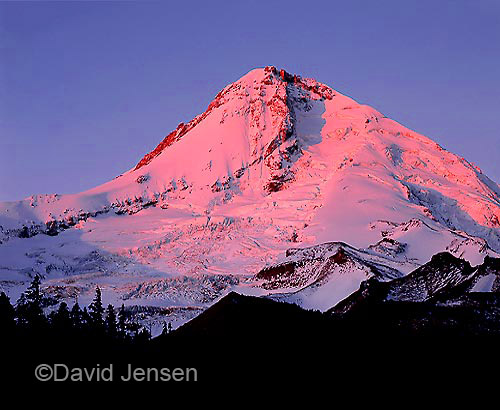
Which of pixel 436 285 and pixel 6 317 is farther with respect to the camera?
pixel 436 285

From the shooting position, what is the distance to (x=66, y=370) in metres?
44.2

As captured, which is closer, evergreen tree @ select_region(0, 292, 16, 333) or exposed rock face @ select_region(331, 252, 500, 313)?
evergreen tree @ select_region(0, 292, 16, 333)

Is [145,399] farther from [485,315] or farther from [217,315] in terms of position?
[485,315]

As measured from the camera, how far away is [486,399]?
37.8m

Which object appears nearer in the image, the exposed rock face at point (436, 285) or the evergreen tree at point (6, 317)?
the evergreen tree at point (6, 317)

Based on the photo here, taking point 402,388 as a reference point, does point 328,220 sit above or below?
above

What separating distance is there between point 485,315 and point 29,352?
81.3 feet

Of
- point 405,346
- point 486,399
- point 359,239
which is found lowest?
point 486,399

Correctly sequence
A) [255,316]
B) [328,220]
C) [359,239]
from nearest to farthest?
[255,316] < [359,239] < [328,220]

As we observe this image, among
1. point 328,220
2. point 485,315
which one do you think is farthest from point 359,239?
point 485,315

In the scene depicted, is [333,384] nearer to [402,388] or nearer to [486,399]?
[402,388]

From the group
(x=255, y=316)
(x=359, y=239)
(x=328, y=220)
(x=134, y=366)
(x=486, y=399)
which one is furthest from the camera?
(x=328, y=220)

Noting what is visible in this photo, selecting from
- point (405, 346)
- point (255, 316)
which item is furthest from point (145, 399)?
point (405, 346)

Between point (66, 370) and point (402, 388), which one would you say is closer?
point (402, 388)
